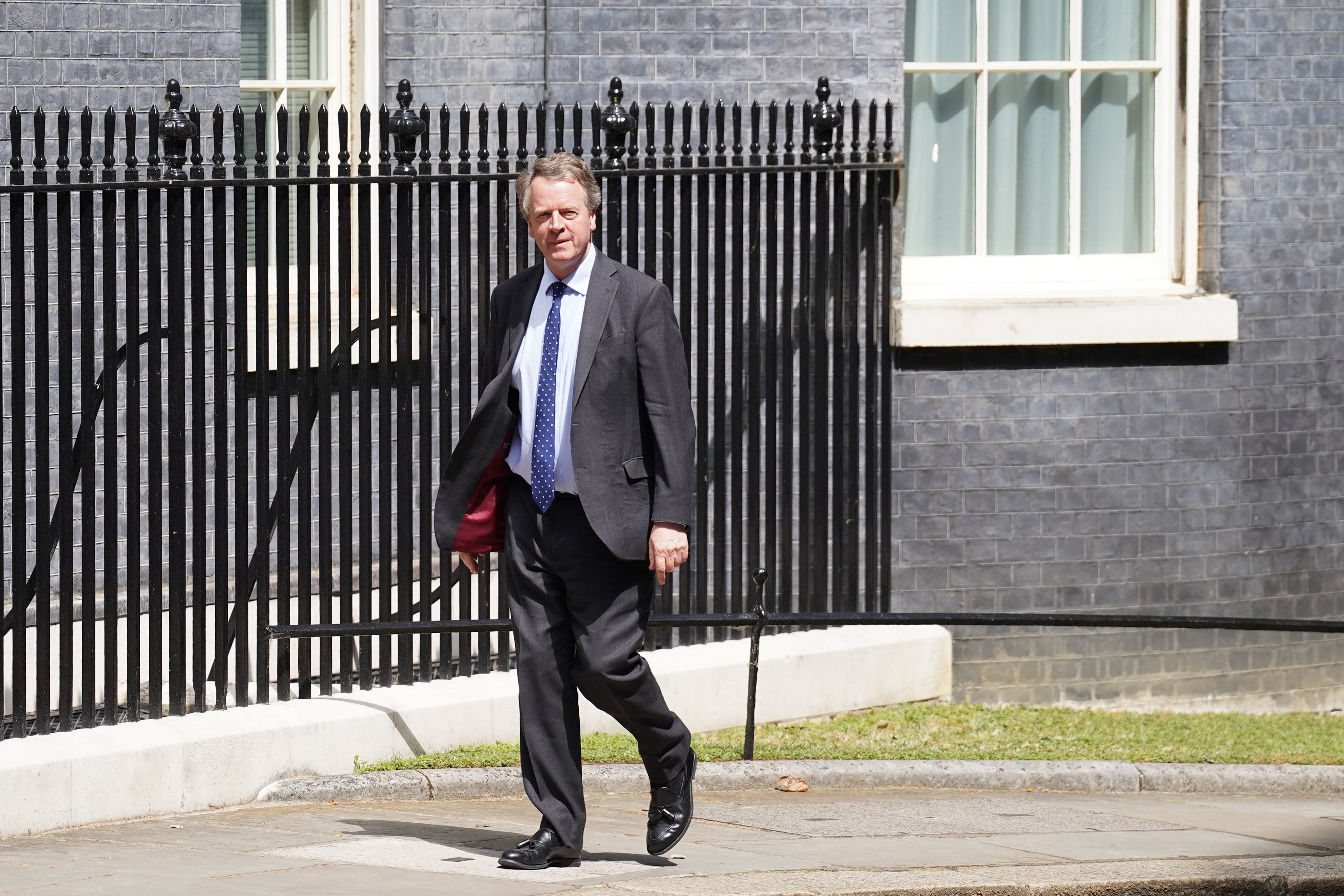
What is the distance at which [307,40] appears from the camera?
855cm

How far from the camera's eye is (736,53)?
8672mm

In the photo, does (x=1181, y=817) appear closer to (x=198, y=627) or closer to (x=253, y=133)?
(x=198, y=627)

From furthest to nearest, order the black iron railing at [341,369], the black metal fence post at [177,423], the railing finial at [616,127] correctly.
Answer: the railing finial at [616,127]
the black metal fence post at [177,423]
the black iron railing at [341,369]

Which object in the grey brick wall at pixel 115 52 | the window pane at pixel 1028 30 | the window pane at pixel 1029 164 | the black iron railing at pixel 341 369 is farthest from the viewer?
the window pane at pixel 1029 164

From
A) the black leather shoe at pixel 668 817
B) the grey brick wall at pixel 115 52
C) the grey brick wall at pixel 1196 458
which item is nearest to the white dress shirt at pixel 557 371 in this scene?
the black leather shoe at pixel 668 817

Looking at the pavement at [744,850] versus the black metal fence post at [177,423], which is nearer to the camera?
the pavement at [744,850]

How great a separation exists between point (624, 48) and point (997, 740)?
130 inches

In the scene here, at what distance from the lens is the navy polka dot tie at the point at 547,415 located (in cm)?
528

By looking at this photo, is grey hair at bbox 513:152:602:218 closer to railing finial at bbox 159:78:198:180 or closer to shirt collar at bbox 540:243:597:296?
shirt collar at bbox 540:243:597:296

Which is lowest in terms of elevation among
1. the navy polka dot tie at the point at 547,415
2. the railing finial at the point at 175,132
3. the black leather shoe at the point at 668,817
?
the black leather shoe at the point at 668,817

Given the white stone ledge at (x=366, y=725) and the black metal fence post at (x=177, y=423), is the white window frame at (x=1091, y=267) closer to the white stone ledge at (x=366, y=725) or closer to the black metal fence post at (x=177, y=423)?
the white stone ledge at (x=366, y=725)

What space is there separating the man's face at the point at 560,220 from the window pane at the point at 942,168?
4.17 meters

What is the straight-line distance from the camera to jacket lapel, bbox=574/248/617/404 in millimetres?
5254

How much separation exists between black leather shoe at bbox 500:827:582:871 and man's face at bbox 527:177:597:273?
1.51m
